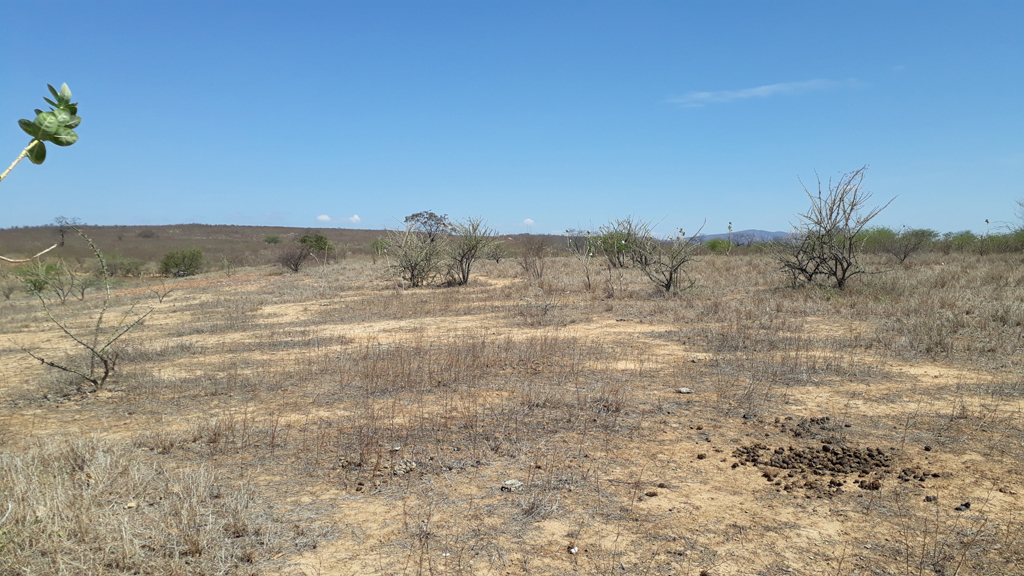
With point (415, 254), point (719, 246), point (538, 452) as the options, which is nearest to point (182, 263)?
point (415, 254)

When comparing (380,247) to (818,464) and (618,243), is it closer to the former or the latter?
(618,243)

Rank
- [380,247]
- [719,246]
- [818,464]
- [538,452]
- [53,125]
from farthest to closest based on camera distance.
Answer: [719,246] → [380,247] → [538,452] → [818,464] → [53,125]

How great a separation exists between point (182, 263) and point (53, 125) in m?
32.6

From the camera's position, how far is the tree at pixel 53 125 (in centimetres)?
161

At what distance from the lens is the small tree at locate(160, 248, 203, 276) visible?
2923cm

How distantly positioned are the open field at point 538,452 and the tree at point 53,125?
2055mm

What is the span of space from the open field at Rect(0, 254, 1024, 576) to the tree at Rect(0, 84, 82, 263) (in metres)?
2.06

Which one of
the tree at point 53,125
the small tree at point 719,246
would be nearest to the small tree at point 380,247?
the small tree at point 719,246

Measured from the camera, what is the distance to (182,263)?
29891 millimetres

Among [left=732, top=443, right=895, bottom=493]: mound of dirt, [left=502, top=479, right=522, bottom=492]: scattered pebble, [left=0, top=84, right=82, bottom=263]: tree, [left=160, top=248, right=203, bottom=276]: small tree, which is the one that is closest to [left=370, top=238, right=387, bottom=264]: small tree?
[left=160, top=248, right=203, bottom=276]: small tree

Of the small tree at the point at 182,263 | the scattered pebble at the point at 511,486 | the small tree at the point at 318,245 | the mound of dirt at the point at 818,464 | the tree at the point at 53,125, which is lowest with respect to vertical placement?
the scattered pebble at the point at 511,486

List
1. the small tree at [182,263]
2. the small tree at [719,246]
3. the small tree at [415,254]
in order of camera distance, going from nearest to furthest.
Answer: the small tree at [415,254]
the small tree at [182,263]
the small tree at [719,246]

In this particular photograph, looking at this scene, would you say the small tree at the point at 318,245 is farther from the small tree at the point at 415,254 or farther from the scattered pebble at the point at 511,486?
the scattered pebble at the point at 511,486

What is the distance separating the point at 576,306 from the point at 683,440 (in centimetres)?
813
